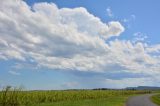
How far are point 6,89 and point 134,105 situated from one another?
1683 cm

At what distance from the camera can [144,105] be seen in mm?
41438

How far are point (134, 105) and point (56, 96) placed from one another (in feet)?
48.3

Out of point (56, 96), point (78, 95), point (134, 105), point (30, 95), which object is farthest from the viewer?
point (78, 95)

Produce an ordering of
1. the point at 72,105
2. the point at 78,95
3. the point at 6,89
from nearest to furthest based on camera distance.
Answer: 1. the point at 6,89
2. the point at 72,105
3. the point at 78,95

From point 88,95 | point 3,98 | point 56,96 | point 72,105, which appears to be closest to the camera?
point 3,98

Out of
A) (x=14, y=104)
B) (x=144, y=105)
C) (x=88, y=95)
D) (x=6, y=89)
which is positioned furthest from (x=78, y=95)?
(x=6, y=89)

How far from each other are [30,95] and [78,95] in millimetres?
15770

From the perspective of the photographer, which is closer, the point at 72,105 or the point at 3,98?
the point at 3,98

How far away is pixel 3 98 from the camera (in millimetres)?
32000

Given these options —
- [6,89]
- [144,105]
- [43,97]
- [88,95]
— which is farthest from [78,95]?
[6,89]

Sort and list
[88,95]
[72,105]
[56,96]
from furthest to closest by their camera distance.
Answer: [88,95] → [56,96] → [72,105]

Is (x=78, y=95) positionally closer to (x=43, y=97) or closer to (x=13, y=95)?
(x=43, y=97)

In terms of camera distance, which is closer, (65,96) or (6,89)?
(6,89)

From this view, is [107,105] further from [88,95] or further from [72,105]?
[88,95]
